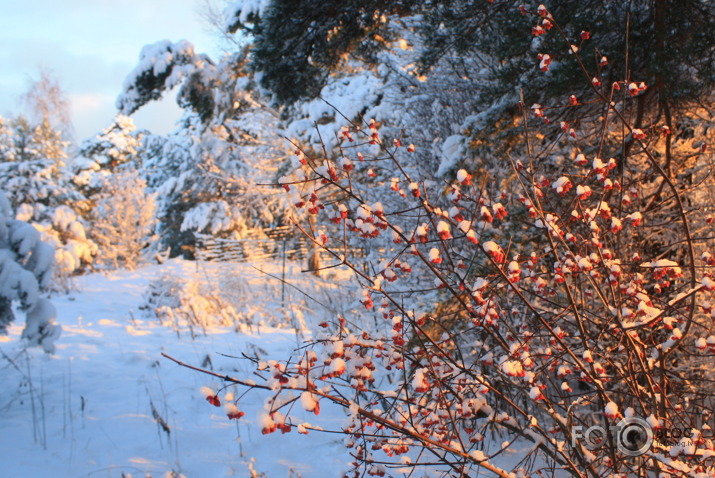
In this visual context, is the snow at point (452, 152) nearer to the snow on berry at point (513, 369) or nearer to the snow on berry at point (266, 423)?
the snow on berry at point (513, 369)

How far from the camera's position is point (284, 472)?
2.98 m

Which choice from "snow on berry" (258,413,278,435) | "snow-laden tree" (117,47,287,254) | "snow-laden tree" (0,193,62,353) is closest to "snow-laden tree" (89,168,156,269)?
"snow-laden tree" (117,47,287,254)

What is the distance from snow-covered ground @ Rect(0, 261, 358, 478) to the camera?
9.69ft

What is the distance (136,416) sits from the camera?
11.6 feet

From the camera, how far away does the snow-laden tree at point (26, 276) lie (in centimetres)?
350

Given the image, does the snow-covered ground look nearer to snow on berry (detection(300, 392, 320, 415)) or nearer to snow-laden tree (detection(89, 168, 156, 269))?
snow on berry (detection(300, 392, 320, 415))

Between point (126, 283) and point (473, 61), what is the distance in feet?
31.0

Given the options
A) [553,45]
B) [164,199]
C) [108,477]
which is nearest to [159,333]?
[108,477]

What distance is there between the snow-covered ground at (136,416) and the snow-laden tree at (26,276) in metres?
0.45

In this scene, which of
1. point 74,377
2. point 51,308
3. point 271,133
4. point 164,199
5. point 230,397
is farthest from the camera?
point 164,199

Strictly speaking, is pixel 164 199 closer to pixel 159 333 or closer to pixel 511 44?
pixel 159 333

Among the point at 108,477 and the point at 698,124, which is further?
the point at 698,124

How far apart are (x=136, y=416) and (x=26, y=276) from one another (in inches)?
54.2

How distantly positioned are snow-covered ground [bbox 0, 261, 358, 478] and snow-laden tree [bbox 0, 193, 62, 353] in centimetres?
45
